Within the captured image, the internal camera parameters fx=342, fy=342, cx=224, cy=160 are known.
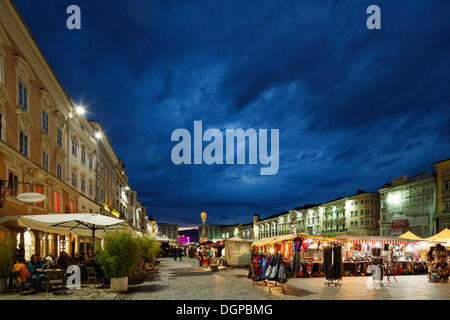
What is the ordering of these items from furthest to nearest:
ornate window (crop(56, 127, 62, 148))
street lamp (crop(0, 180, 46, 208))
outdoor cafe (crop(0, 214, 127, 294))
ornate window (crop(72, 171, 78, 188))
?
ornate window (crop(72, 171, 78, 188))
ornate window (crop(56, 127, 62, 148))
street lamp (crop(0, 180, 46, 208))
outdoor cafe (crop(0, 214, 127, 294))

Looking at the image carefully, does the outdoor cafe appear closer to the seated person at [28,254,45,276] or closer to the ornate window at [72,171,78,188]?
the seated person at [28,254,45,276]

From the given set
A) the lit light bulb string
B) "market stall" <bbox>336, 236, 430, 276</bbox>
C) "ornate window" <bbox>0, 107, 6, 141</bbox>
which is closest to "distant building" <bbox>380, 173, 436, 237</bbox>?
"market stall" <bbox>336, 236, 430, 276</bbox>

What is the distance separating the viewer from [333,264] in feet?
52.2

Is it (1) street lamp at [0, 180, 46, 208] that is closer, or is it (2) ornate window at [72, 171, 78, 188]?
(1) street lamp at [0, 180, 46, 208]

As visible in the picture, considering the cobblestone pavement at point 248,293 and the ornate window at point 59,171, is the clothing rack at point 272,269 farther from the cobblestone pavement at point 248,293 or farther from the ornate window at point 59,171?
the ornate window at point 59,171

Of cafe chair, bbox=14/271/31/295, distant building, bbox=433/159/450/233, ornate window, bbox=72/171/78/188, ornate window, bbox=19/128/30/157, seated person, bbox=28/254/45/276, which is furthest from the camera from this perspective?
distant building, bbox=433/159/450/233

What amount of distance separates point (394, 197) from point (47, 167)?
180 ft

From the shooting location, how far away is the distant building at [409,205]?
164ft

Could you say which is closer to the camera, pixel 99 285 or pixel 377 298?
pixel 377 298

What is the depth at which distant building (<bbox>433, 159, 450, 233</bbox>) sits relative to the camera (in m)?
45.6
